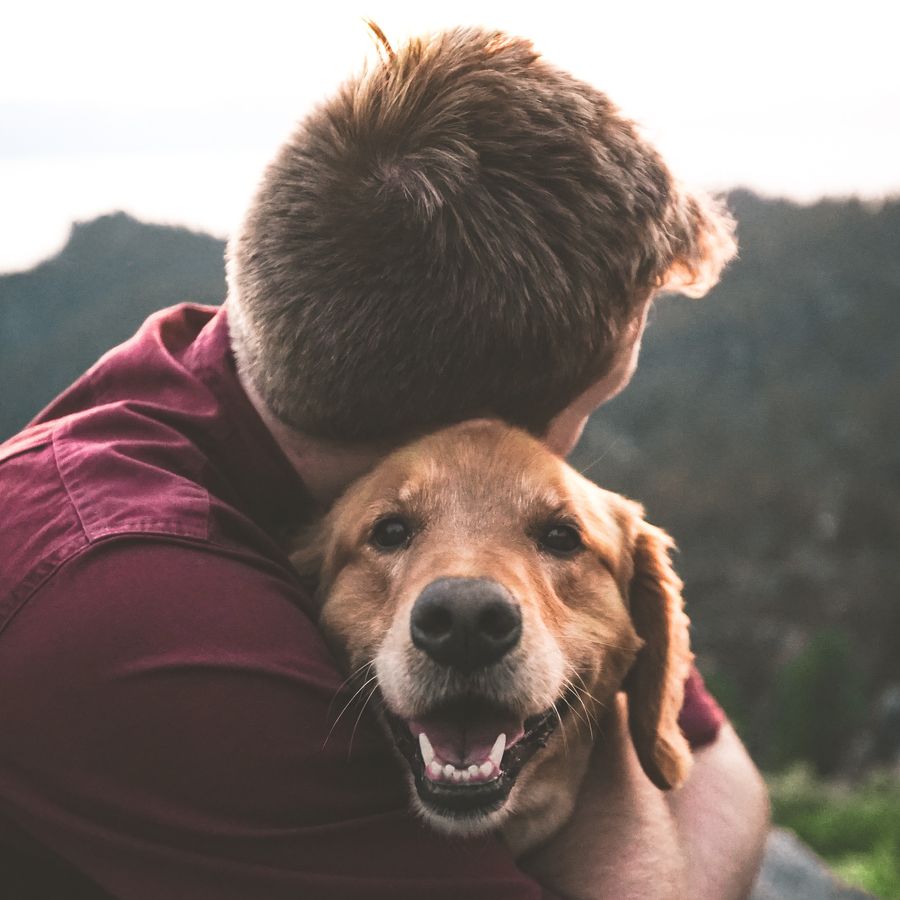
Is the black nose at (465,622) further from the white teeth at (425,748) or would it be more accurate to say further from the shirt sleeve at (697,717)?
the shirt sleeve at (697,717)

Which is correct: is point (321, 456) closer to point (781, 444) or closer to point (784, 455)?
point (784, 455)

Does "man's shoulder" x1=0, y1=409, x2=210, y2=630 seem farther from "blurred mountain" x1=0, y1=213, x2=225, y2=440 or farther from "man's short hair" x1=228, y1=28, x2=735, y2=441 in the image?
"blurred mountain" x1=0, y1=213, x2=225, y2=440

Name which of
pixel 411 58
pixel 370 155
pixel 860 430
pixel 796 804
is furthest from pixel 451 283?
pixel 860 430

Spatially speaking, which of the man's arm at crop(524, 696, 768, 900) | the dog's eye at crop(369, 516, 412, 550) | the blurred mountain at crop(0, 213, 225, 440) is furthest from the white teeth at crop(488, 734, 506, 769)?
the blurred mountain at crop(0, 213, 225, 440)

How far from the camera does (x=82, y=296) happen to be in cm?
690

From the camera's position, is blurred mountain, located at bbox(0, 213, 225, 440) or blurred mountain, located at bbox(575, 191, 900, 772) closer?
blurred mountain, located at bbox(0, 213, 225, 440)

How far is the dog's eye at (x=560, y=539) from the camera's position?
9.45 feet

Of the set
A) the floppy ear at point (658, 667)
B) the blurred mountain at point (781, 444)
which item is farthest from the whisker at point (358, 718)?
the blurred mountain at point (781, 444)

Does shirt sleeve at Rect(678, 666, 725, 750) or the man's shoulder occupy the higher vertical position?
the man's shoulder

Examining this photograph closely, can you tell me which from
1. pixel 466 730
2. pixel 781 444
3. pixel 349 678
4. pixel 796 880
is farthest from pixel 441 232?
pixel 781 444

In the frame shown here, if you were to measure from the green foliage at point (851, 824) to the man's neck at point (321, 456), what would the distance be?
5465mm

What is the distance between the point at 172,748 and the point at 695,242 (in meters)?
1.96

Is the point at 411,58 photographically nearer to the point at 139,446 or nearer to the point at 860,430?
the point at 139,446

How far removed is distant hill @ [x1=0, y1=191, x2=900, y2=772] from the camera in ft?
152
